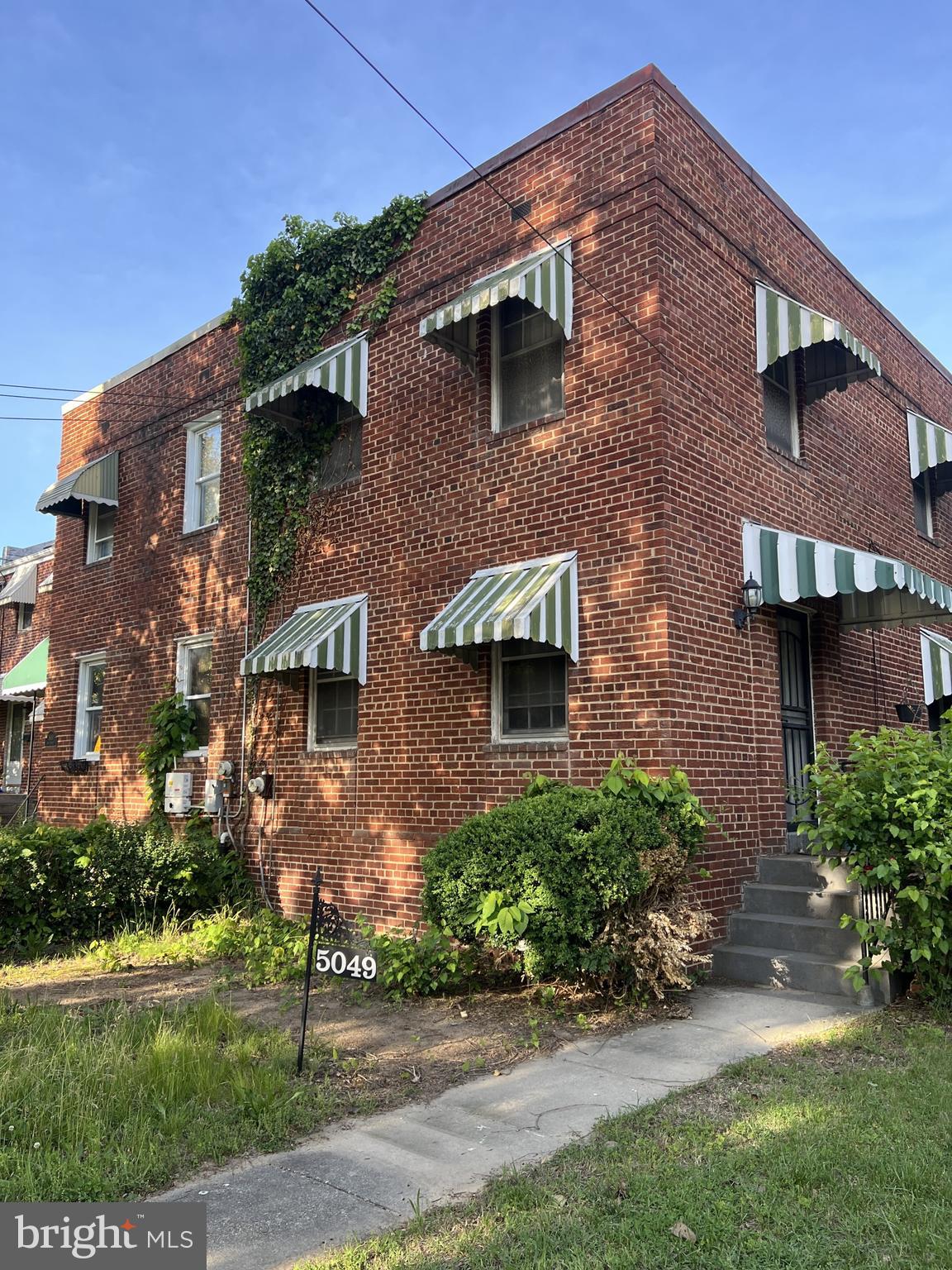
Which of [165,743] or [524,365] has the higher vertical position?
[524,365]

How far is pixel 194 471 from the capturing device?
13.5 meters

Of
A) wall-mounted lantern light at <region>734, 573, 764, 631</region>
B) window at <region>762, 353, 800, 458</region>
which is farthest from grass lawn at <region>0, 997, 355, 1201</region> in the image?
window at <region>762, 353, 800, 458</region>

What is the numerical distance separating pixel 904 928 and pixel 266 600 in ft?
25.4

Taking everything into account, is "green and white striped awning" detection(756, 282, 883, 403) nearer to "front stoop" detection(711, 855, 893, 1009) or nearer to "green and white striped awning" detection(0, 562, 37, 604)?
"front stoop" detection(711, 855, 893, 1009)

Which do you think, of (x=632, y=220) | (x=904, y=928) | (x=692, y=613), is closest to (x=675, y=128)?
(x=632, y=220)

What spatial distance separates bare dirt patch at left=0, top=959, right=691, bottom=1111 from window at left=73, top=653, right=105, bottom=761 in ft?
19.8

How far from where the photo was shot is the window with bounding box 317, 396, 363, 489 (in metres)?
11.1

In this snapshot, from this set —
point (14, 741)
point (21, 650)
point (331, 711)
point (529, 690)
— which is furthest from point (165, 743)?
point (14, 741)

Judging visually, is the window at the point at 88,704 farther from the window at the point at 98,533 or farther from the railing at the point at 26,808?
the window at the point at 98,533

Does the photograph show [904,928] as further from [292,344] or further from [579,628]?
[292,344]

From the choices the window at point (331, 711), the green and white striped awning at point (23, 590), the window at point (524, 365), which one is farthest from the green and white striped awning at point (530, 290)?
the green and white striped awning at point (23, 590)

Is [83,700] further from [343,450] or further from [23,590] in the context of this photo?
[23,590]

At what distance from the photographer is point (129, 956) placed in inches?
378

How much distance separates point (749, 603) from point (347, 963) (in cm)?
513
